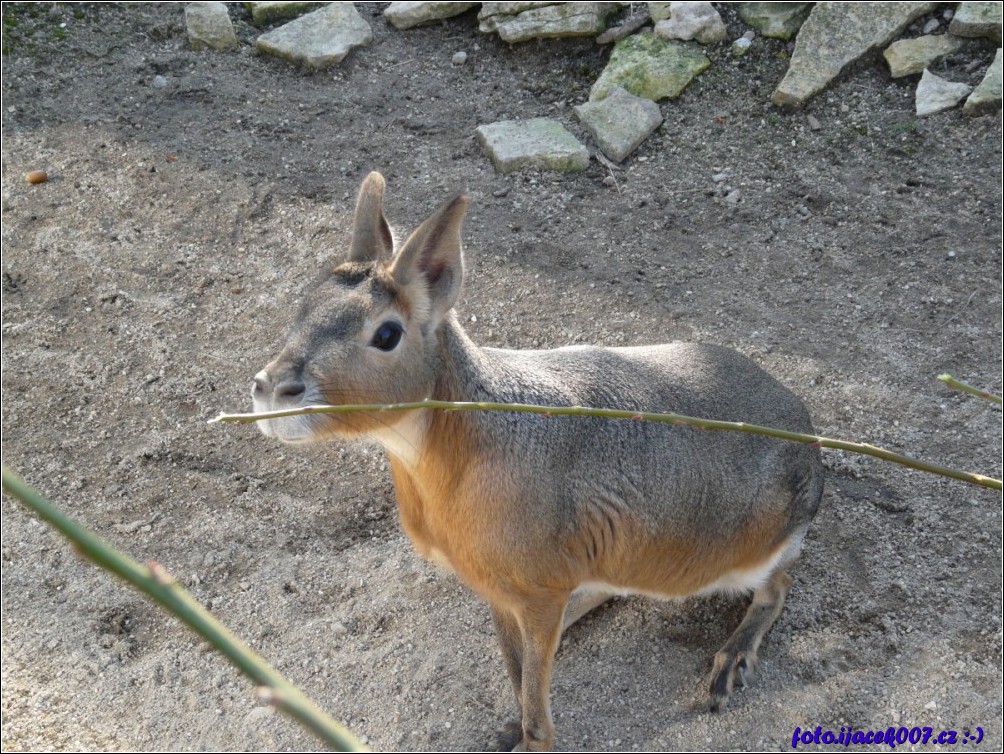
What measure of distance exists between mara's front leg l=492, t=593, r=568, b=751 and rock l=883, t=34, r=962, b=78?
456 cm

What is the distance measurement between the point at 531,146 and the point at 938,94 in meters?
2.48

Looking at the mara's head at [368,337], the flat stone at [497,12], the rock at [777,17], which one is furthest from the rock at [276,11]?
the mara's head at [368,337]

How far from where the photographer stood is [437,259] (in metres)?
3.19

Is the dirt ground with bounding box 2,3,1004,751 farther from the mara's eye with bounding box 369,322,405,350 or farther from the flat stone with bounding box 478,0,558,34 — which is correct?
the mara's eye with bounding box 369,322,405,350

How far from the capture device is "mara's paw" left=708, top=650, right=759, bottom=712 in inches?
154

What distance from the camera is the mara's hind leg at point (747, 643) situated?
12.9ft

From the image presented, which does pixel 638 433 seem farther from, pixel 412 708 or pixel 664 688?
pixel 412 708

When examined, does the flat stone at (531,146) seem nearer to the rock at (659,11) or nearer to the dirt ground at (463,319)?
the dirt ground at (463,319)

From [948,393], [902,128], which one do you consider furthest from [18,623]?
[902,128]

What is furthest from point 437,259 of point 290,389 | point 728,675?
point 728,675

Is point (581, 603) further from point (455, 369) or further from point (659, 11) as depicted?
point (659, 11)

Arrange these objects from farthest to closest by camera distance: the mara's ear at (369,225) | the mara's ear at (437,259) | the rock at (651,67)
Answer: the rock at (651,67) < the mara's ear at (369,225) < the mara's ear at (437,259)

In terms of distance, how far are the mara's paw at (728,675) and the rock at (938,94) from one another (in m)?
3.83

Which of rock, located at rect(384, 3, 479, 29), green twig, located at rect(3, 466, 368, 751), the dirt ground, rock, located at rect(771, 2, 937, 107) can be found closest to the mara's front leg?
the dirt ground
